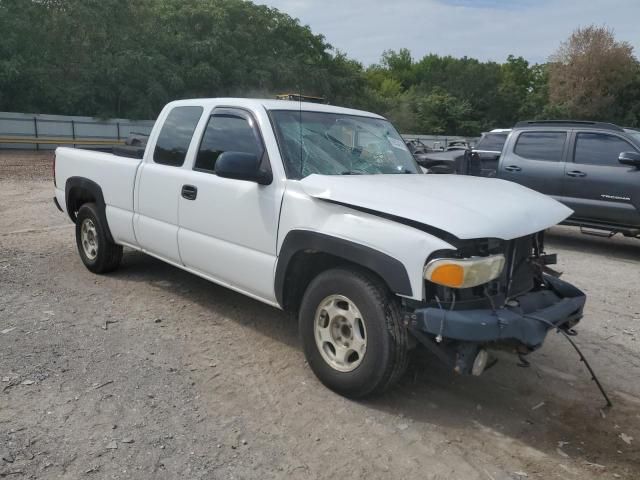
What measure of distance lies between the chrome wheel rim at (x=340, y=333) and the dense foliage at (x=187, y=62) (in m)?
25.7

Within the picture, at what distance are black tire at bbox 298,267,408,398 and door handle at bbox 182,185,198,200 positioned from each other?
1436 mm

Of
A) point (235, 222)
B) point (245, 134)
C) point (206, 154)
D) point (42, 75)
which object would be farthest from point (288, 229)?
point (42, 75)

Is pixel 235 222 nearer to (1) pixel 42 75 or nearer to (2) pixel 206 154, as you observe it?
(2) pixel 206 154

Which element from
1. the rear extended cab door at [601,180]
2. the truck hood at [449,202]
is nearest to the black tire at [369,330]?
the truck hood at [449,202]

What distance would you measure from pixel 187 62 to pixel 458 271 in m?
29.7

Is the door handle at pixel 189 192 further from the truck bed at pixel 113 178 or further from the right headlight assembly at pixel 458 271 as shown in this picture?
the right headlight assembly at pixel 458 271

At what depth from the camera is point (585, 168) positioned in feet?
28.1

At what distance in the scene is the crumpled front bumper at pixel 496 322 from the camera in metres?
3.10

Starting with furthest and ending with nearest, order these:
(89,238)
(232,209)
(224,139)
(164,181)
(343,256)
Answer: (89,238)
(164,181)
(224,139)
(232,209)
(343,256)

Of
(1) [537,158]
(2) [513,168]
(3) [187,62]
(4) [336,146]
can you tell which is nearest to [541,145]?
(1) [537,158]

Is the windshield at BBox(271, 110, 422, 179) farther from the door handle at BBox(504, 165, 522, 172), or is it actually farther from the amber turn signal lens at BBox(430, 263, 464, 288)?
the door handle at BBox(504, 165, 522, 172)

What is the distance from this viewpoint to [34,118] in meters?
24.0

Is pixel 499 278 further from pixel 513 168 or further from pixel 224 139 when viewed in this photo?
pixel 513 168

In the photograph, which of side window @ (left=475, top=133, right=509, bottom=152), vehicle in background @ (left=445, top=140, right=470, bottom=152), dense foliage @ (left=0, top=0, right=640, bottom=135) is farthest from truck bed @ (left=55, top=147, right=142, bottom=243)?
dense foliage @ (left=0, top=0, right=640, bottom=135)
